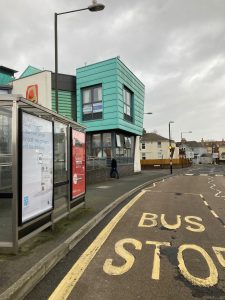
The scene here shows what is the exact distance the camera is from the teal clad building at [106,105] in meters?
26.2

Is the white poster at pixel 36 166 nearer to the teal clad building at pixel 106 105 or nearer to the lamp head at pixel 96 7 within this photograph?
the lamp head at pixel 96 7

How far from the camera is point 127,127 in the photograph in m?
28.5

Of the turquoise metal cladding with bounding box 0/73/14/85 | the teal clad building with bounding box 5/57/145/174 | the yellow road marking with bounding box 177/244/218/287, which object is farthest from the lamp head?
the turquoise metal cladding with bounding box 0/73/14/85

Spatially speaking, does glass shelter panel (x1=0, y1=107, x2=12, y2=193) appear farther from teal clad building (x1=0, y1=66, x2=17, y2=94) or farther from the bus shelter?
teal clad building (x1=0, y1=66, x2=17, y2=94)

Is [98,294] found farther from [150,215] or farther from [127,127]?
[127,127]

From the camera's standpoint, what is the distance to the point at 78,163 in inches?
389

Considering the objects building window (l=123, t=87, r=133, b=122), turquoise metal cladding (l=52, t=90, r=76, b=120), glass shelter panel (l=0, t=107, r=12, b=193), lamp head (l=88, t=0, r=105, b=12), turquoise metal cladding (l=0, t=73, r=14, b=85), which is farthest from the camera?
turquoise metal cladding (l=0, t=73, r=14, b=85)

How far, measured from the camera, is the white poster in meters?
6.00

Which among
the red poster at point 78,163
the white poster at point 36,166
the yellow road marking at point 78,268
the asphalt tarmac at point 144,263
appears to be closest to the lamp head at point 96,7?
the red poster at point 78,163

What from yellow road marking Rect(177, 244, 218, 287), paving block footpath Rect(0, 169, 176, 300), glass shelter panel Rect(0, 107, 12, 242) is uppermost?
glass shelter panel Rect(0, 107, 12, 242)

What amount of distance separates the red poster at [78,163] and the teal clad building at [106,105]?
15939mm

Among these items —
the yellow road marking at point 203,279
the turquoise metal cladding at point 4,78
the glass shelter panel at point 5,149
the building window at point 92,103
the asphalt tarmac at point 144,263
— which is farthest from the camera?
the turquoise metal cladding at point 4,78

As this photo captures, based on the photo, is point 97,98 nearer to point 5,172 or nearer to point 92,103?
point 92,103

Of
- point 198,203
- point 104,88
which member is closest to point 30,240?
point 198,203
